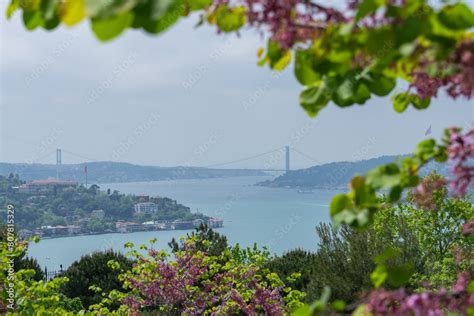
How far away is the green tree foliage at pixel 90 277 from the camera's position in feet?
53.6

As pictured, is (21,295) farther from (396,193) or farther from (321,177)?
(321,177)

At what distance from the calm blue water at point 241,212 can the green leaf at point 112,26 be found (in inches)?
3068

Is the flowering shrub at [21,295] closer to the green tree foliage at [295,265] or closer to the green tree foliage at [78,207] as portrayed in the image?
the green tree foliage at [295,265]

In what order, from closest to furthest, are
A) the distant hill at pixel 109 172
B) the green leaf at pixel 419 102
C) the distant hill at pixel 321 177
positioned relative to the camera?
the green leaf at pixel 419 102 < the distant hill at pixel 321 177 < the distant hill at pixel 109 172

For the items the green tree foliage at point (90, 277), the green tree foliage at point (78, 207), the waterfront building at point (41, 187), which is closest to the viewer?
the green tree foliage at point (90, 277)

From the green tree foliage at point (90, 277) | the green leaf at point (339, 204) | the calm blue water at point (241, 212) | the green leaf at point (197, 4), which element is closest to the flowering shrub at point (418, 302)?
the green leaf at point (339, 204)

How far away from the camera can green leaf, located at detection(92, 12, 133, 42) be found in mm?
953

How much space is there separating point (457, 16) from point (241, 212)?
135 metres

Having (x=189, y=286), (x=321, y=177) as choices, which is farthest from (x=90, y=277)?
(x=321, y=177)

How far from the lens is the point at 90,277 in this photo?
1706cm

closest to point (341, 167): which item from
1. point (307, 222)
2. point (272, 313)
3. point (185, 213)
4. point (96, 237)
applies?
point (185, 213)

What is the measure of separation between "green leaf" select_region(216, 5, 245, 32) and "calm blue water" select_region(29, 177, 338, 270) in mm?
77673

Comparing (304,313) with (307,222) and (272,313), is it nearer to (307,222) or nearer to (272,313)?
(272,313)

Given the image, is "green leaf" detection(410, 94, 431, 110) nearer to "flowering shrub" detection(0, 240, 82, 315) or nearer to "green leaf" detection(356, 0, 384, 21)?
"green leaf" detection(356, 0, 384, 21)
